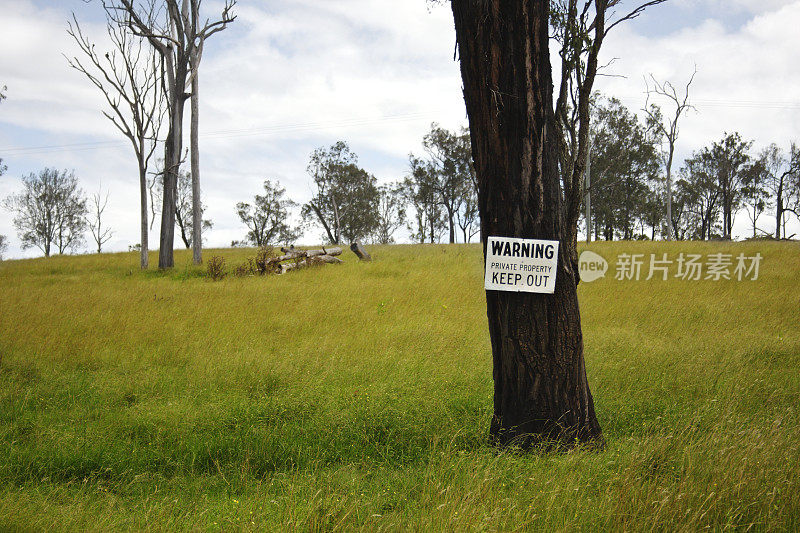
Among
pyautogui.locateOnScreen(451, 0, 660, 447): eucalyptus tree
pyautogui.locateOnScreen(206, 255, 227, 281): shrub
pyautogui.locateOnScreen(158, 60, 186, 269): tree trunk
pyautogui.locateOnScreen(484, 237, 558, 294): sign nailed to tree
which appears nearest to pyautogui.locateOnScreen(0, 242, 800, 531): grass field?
pyautogui.locateOnScreen(451, 0, 660, 447): eucalyptus tree

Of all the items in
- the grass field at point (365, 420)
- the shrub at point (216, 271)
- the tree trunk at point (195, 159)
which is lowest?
the grass field at point (365, 420)

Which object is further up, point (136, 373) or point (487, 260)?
point (487, 260)

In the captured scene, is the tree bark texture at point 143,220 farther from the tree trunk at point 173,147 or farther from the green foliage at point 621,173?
the green foliage at point 621,173

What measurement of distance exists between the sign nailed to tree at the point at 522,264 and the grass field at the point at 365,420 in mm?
1147

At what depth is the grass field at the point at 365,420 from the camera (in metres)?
2.95

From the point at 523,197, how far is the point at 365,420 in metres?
2.32

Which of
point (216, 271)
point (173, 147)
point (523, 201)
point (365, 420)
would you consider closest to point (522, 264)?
point (523, 201)

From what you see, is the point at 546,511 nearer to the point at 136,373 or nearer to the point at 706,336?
the point at 136,373

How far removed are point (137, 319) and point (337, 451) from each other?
586cm

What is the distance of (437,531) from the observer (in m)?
2.62

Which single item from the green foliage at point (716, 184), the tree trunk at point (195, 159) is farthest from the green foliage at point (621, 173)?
the tree trunk at point (195, 159)

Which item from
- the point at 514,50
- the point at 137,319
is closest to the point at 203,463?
the point at 514,50

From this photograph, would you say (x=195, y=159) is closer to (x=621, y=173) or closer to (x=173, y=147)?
(x=173, y=147)

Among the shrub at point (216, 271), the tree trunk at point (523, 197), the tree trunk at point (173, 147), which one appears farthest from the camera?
the tree trunk at point (173, 147)
